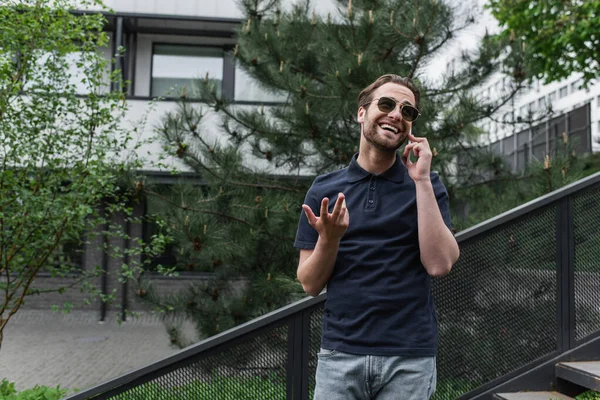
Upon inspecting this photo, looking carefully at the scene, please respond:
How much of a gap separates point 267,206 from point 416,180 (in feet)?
14.4

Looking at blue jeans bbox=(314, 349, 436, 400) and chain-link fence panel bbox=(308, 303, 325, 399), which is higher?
blue jeans bbox=(314, 349, 436, 400)

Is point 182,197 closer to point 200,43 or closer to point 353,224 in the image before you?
point 353,224

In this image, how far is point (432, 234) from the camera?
6.09 feet

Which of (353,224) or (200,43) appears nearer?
(353,224)

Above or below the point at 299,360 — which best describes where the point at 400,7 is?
above

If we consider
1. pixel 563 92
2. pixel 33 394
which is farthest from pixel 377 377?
pixel 563 92

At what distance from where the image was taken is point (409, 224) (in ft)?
6.44

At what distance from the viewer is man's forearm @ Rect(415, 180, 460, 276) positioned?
1854 millimetres

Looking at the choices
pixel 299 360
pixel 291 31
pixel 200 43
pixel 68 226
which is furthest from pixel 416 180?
pixel 200 43

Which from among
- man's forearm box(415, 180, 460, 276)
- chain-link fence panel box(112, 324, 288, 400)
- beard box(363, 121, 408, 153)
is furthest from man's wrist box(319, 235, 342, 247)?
chain-link fence panel box(112, 324, 288, 400)

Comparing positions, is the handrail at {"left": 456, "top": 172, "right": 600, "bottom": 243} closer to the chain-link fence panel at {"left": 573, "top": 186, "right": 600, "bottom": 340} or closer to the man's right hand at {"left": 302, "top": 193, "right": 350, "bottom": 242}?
the chain-link fence panel at {"left": 573, "top": 186, "right": 600, "bottom": 340}

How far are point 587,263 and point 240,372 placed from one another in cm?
215

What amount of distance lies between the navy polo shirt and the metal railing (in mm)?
1385

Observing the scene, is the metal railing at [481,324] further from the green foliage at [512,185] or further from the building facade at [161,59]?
Result: the building facade at [161,59]
